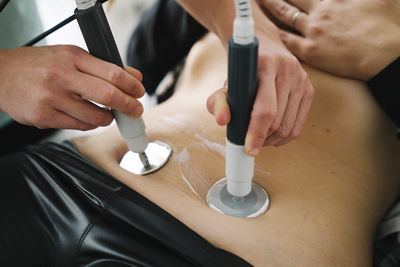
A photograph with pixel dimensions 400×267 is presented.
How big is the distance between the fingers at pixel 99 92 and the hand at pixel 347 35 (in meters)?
0.50

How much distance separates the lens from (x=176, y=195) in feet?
2.08

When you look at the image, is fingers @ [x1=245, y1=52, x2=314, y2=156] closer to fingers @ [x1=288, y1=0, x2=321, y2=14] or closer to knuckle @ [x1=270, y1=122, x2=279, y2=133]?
knuckle @ [x1=270, y1=122, x2=279, y2=133]

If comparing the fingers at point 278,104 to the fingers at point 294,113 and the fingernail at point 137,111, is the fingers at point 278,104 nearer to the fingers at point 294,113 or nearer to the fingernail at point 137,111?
the fingers at point 294,113

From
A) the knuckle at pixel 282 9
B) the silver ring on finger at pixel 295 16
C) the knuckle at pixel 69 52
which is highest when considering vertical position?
the knuckle at pixel 69 52

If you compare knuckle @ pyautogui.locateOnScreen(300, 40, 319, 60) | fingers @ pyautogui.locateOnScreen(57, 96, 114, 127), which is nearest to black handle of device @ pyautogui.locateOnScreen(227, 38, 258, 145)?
fingers @ pyautogui.locateOnScreen(57, 96, 114, 127)

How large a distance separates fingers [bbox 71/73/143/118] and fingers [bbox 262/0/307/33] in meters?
0.52

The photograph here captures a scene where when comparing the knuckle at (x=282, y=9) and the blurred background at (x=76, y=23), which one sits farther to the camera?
the blurred background at (x=76, y=23)

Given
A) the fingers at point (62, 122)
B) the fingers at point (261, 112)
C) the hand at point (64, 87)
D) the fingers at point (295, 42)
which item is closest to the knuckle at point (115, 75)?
the hand at point (64, 87)

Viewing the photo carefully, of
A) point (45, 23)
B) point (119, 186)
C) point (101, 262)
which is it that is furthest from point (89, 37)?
point (45, 23)

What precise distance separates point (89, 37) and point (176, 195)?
0.34m

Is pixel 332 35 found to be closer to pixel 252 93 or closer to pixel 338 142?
pixel 338 142

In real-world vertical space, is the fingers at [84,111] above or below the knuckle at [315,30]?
above

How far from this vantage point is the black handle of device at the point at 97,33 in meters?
0.47

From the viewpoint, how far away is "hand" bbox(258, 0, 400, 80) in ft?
2.31
